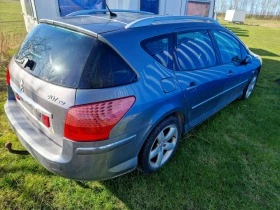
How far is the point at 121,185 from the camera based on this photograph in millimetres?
2434

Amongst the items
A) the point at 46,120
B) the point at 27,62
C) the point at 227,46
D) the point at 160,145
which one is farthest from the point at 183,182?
the point at 227,46

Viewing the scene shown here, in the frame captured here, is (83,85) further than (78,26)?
No

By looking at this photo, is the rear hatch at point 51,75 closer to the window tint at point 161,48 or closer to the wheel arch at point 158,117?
the window tint at point 161,48

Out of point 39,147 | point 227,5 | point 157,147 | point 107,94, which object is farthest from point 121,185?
point 227,5

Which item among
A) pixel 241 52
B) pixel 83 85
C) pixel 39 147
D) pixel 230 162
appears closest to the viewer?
pixel 83 85

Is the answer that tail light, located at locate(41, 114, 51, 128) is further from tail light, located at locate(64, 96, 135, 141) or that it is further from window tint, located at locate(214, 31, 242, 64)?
window tint, located at locate(214, 31, 242, 64)

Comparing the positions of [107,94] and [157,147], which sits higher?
[107,94]

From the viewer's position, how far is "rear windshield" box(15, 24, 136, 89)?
1794 mm

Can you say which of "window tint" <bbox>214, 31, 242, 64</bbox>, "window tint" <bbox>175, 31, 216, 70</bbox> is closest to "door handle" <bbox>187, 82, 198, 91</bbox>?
"window tint" <bbox>175, 31, 216, 70</bbox>

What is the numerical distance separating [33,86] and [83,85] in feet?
1.82

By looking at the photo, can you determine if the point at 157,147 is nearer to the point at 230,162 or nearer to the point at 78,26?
the point at 230,162

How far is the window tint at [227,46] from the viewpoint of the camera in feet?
11.2

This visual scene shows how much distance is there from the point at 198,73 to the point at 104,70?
4.58ft

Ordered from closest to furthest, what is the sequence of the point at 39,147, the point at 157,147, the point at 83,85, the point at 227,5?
the point at 83,85, the point at 39,147, the point at 157,147, the point at 227,5
